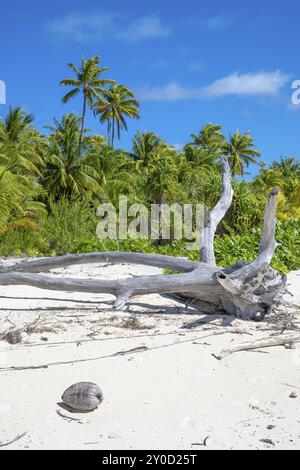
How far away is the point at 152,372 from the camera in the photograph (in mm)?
4379

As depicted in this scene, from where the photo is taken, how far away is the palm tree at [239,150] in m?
49.6

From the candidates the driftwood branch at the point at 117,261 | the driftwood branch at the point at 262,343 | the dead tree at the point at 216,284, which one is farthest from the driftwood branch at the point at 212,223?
the driftwood branch at the point at 262,343

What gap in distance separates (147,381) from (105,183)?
2526 centimetres

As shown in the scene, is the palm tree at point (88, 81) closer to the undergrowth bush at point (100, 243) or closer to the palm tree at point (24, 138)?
the palm tree at point (24, 138)

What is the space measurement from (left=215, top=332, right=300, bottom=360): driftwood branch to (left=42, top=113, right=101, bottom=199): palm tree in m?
23.2

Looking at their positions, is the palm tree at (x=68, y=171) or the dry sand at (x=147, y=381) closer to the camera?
the dry sand at (x=147, y=381)

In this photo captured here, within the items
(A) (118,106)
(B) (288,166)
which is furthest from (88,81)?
(B) (288,166)

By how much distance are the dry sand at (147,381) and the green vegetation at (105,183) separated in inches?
193

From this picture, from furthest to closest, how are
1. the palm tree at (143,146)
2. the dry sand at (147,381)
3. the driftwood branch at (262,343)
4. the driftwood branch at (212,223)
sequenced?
the palm tree at (143,146) < the driftwood branch at (212,223) < the driftwood branch at (262,343) < the dry sand at (147,381)

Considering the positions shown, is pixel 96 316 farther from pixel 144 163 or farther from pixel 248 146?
pixel 248 146

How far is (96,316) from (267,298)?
2032mm

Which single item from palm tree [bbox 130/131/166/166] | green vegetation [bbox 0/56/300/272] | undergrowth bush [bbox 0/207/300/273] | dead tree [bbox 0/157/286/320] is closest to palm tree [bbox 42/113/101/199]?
green vegetation [bbox 0/56/300/272]

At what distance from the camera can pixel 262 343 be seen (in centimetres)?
496
